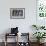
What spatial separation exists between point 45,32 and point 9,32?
66.3 inches

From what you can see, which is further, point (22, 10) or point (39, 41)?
point (22, 10)

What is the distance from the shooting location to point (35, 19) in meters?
7.02

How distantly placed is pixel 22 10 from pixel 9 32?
3.91ft

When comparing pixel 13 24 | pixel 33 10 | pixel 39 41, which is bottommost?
pixel 39 41

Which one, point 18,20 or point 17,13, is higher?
point 17,13

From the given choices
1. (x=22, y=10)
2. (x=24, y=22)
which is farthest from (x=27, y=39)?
(x=22, y=10)

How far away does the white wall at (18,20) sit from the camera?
6953mm

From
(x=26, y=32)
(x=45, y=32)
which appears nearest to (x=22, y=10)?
(x=26, y=32)

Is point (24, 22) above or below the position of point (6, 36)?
→ above

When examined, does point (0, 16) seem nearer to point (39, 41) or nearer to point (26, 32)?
point (26, 32)

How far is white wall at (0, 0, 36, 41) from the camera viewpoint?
22.8 feet

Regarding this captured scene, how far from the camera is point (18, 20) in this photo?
703 cm

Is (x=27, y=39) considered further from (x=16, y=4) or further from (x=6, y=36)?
(x=16, y=4)

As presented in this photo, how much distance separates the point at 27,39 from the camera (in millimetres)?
7121
